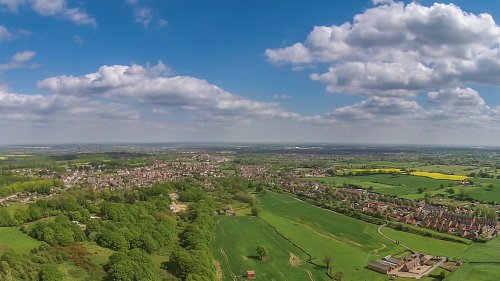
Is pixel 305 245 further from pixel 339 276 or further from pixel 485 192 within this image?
pixel 485 192

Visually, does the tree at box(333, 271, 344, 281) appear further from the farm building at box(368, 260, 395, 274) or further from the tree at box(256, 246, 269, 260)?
the tree at box(256, 246, 269, 260)

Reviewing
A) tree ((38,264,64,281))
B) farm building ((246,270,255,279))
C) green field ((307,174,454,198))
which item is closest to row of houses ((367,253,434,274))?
farm building ((246,270,255,279))

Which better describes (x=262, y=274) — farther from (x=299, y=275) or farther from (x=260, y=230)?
(x=260, y=230)

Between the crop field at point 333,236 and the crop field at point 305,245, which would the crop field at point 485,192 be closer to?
the crop field at point 333,236

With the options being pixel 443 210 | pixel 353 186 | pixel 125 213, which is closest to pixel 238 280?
pixel 125 213

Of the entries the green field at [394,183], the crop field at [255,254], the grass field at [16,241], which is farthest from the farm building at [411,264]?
the green field at [394,183]

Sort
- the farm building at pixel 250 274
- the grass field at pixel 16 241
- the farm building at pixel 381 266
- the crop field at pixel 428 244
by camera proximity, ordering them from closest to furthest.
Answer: the farm building at pixel 250 274 < the grass field at pixel 16 241 < the farm building at pixel 381 266 < the crop field at pixel 428 244
